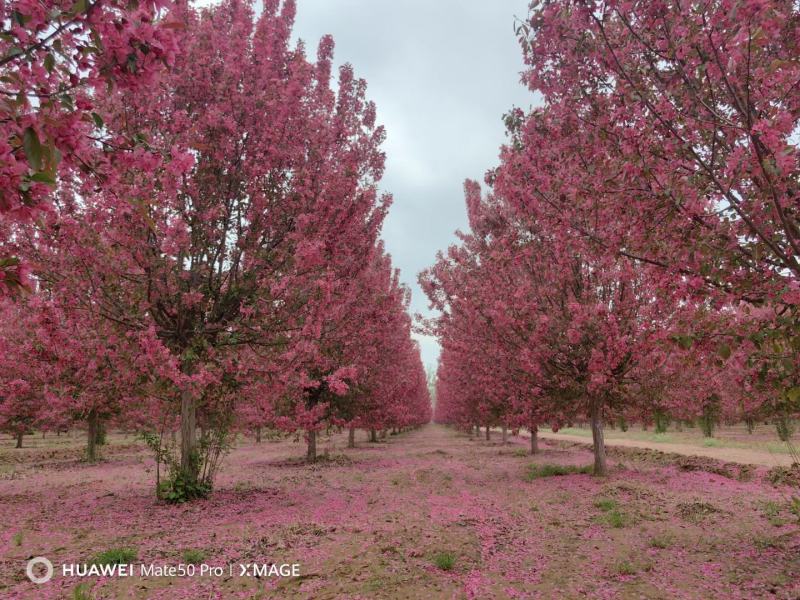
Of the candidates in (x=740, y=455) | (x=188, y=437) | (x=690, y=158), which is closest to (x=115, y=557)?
(x=188, y=437)

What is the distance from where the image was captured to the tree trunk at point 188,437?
10773 mm

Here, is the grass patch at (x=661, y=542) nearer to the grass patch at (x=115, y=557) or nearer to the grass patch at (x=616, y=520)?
the grass patch at (x=616, y=520)

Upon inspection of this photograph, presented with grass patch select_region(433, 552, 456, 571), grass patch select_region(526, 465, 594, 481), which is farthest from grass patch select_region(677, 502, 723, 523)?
grass patch select_region(526, 465, 594, 481)

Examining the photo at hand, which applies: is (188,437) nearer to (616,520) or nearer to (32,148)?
(616,520)

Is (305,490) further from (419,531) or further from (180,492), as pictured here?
(419,531)

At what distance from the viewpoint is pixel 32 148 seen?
6.38 ft

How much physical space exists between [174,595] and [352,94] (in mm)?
11129

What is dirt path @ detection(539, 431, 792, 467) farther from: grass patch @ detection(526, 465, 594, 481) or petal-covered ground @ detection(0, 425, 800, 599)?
grass patch @ detection(526, 465, 594, 481)

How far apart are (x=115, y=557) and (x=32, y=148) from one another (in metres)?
6.38

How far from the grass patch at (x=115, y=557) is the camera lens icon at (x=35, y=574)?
0.48 m

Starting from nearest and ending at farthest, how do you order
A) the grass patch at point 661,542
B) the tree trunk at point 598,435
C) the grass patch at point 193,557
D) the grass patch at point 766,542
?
the grass patch at point 193,557 < the grass patch at point 766,542 < the grass patch at point 661,542 < the tree trunk at point 598,435

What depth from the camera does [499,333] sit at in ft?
45.5

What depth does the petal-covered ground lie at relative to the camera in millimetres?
5477

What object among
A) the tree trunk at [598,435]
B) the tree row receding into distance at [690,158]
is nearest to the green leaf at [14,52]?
the tree row receding into distance at [690,158]
